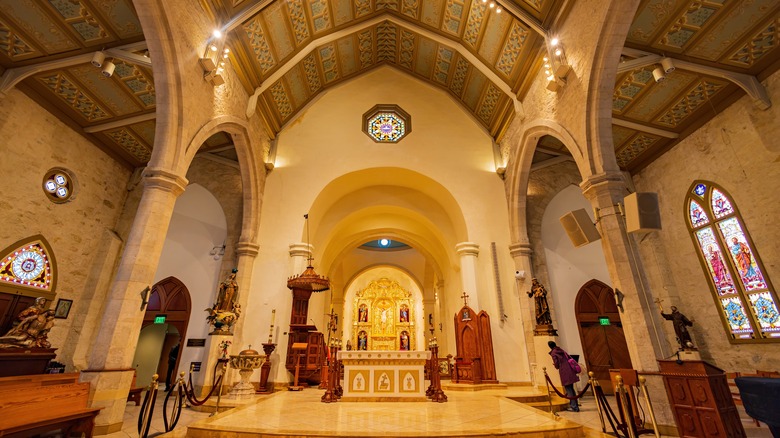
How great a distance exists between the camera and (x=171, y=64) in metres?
6.52

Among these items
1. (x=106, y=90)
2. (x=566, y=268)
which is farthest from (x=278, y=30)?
(x=566, y=268)

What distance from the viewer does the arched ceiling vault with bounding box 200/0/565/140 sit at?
8.93 m

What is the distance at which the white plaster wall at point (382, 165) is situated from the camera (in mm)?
10109

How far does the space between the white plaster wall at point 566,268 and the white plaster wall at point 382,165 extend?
165 centimetres

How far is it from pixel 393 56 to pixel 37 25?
9.92 m

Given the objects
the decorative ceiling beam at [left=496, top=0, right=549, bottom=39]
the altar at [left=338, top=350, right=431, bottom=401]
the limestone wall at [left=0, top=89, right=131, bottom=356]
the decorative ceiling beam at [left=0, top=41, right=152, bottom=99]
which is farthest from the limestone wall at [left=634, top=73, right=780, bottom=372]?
the limestone wall at [left=0, top=89, right=131, bottom=356]

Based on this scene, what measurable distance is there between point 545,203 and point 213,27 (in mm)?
10674

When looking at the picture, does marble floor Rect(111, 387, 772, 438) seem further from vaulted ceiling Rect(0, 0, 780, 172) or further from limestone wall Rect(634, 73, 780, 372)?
vaulted ceiling Rect(0, 0, 780, 172)

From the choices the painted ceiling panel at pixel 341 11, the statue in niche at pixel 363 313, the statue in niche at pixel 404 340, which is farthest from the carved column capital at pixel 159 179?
the statue in niche at pixel 404 340

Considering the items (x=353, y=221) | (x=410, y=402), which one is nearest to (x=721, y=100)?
(x=410, y=402)

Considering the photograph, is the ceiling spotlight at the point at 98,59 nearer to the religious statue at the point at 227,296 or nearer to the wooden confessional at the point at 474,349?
the religious statue at the point at 227,296

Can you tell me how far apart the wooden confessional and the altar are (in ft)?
9.84

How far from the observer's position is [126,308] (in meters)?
5.68

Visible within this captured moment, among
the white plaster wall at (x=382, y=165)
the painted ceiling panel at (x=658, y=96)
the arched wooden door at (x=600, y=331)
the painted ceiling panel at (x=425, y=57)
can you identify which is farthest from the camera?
the painted ceiling panel at (x=425, y=57)
